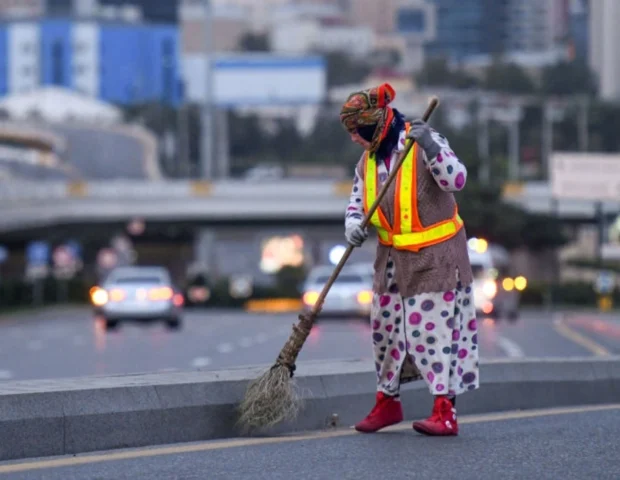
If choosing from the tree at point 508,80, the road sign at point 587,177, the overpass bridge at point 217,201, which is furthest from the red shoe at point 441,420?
the tree at point 508,80

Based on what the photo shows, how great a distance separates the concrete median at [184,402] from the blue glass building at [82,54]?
159 m

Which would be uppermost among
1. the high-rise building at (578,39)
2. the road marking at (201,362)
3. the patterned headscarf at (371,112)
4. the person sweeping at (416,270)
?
the patterned headscarf at (371,112)

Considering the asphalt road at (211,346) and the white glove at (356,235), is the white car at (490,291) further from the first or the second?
the white glove at (356,235)

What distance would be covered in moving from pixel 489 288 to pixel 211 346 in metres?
12.6

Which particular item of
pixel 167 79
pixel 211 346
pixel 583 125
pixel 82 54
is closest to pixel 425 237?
pixel 211 346

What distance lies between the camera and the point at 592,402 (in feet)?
36.7

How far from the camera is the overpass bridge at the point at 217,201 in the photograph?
2702 inches

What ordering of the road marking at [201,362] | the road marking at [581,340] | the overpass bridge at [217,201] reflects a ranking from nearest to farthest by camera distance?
1. the road marking at [201,362]
2. the road marking at [581,340]
3. the overpass bridge at [217,201]

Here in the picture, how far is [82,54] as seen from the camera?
174 metres

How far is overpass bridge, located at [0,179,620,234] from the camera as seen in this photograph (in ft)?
225

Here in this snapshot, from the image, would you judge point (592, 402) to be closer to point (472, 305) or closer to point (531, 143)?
point (472, 305)

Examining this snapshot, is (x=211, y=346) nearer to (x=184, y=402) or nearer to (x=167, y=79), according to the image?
(x=184, y=402)

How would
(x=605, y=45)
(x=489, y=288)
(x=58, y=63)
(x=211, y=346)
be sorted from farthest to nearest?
1. (x=58, y=63)
2. (x=605, y=45)
3. (x=489, y=288)
4. (x=211, y=346)

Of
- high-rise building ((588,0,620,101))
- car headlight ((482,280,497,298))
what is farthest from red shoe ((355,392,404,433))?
high-rise building ((588,0,620,101))
